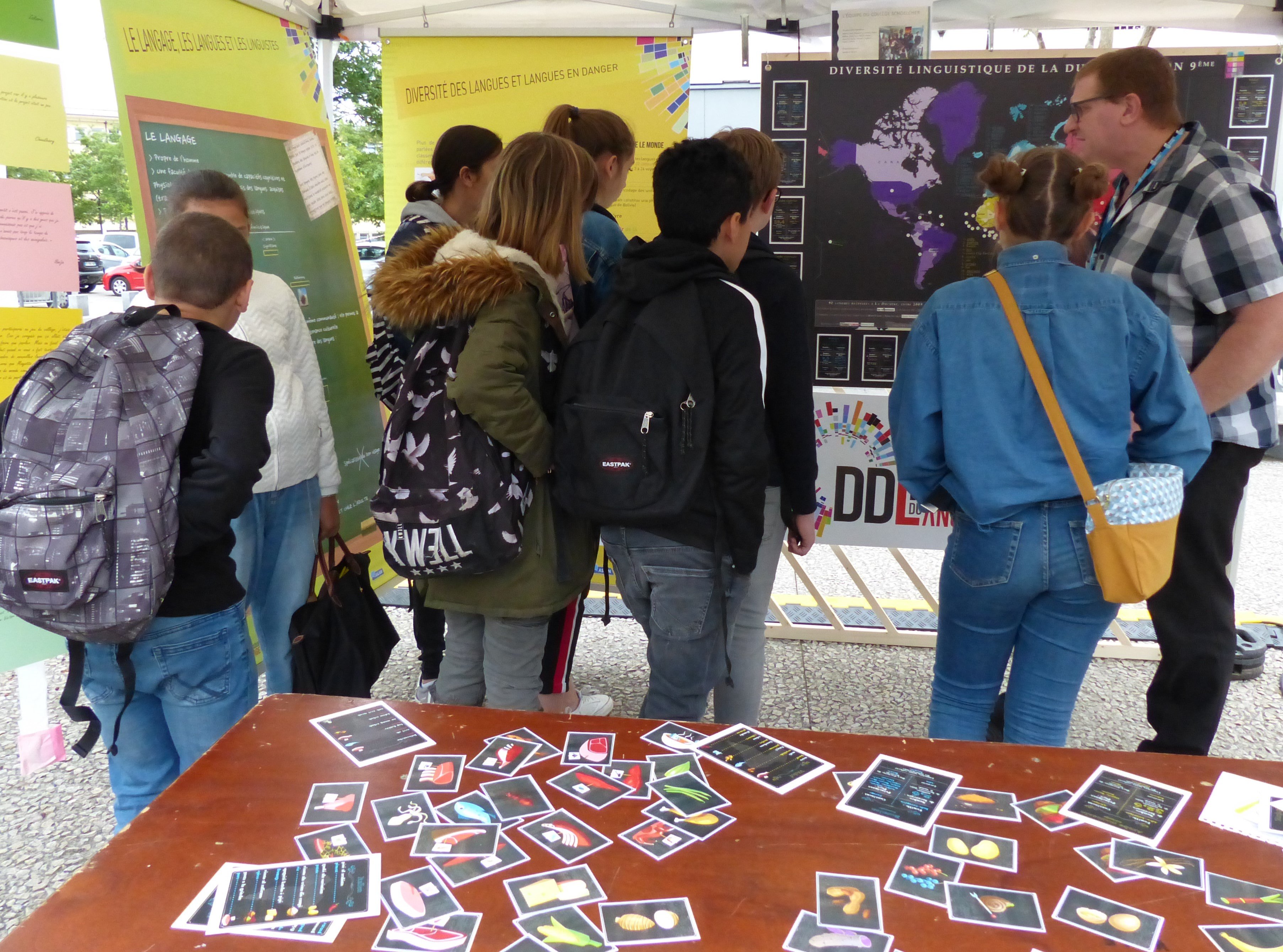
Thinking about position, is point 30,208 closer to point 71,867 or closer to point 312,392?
point 312,392

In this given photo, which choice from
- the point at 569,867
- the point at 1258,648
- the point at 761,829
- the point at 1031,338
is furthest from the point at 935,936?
the point at 1258,648

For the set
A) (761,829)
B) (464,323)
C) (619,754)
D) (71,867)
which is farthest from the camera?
(71,867)

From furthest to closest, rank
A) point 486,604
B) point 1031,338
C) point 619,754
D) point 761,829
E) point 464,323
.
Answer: point 486,604
point 464,323
point 1031,338
point 619,754
point 761,829

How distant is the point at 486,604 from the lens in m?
1.95

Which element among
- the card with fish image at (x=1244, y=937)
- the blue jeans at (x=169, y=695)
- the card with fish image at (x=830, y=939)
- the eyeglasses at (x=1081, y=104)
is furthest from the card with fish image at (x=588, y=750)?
the eyeglasses at (x=1081, y=104)

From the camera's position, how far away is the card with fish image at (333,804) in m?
1.06

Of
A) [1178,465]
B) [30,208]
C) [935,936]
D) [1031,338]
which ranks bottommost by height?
[935,936]

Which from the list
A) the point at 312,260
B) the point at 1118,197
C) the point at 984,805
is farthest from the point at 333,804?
the point at 312,260

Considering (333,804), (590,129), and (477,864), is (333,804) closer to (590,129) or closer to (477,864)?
(477,864)

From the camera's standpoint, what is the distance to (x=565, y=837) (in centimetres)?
103

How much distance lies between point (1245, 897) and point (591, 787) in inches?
28.0

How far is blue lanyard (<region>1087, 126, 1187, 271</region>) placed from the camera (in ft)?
6.95

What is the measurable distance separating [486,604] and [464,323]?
0.59 meters

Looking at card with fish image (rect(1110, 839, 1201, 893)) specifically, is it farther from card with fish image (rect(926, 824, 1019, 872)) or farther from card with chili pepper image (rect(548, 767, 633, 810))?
card with chili pepper image (rect(548, 767, 633, 810))
